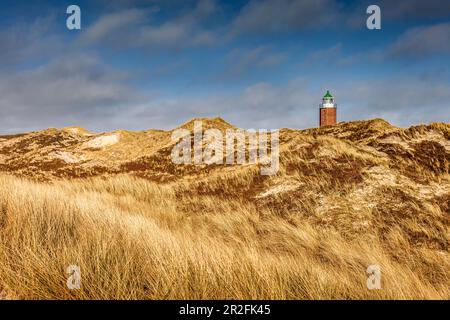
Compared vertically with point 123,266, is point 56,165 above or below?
above

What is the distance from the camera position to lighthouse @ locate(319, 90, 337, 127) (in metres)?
58.9

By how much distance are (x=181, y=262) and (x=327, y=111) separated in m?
58.2

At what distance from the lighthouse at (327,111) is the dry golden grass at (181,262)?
5385 centimetres

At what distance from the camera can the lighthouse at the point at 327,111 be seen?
58.9m

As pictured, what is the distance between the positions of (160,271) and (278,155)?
1170cm

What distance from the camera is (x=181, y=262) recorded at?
13.2 ft

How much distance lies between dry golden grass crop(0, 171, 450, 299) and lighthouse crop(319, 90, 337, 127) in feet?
177

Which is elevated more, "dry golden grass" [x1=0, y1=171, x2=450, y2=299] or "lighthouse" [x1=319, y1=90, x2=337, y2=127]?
"lighthouse" [x1=319, y1=90, x2=337, y2=127]

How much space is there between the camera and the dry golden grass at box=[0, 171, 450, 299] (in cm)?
352

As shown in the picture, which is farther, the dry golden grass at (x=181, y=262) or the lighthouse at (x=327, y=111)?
the lighthouse at (x=327, y=111)

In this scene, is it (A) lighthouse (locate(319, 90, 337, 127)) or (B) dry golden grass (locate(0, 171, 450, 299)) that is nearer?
(B) dry golden grass (locate(0, 171, 450, 299))

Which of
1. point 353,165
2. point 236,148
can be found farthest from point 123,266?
point 236,148
